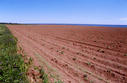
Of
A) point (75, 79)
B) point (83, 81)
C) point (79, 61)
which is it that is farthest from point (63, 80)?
point (79, 61)

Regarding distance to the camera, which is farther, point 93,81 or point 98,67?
point 98,67

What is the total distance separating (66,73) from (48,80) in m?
0.97

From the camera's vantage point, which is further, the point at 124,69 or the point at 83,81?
the point at 124,69

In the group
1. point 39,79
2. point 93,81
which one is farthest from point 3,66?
point 93,81

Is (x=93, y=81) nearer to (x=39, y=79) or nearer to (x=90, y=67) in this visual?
(x=90, y=67)

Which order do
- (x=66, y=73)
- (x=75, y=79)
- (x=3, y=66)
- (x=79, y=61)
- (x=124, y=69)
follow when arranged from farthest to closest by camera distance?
(x=79, y=61) < (x=124, y=69) < (x=66, y=73) < (x=75, y=79) < (x=3, y=66)

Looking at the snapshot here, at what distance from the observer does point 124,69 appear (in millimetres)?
4566

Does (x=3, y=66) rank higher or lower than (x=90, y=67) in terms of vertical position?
higher

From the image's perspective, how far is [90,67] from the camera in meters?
4.78

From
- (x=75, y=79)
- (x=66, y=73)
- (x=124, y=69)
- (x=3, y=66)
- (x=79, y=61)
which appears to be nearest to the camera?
(x=3, y=66)

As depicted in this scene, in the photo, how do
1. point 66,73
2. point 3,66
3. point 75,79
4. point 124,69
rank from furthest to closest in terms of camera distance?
point 124,69 → point 66,73 → point 75,79 → point 3,66

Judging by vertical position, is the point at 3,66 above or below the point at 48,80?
above

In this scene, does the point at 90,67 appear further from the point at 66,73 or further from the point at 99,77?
the point at 66,73

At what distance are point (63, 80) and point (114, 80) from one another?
6.89 ft
